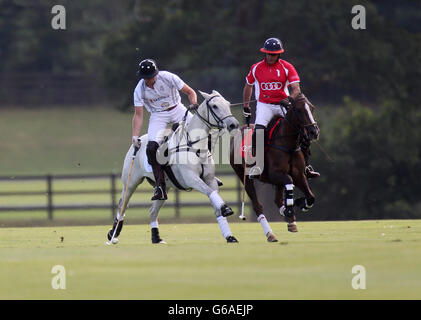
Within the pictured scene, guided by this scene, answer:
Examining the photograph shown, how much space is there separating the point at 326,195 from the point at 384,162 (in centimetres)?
159

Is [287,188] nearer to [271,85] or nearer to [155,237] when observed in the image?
[271,85]

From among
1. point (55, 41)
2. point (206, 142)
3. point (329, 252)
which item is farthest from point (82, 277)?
point (55, 41)

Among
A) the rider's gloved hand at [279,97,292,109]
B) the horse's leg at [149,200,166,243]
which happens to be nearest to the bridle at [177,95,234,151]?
the rider's gloved hand at [279,97,292,109]

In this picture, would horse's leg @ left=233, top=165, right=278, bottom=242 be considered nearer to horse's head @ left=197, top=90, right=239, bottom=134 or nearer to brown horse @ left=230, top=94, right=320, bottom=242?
brown horse @ left=230, top=94, right=320, bottom=242

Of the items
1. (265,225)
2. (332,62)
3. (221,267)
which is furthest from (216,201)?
(332,62)

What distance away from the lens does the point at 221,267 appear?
11086mm

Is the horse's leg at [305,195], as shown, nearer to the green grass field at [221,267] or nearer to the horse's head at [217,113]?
the green grass field at [221,267]

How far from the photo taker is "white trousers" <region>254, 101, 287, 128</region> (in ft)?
50.0

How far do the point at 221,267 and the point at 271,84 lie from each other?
4.57 meters

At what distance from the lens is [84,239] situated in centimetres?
1616

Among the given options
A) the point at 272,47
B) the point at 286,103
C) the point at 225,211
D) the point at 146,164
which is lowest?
the point at 225,211
